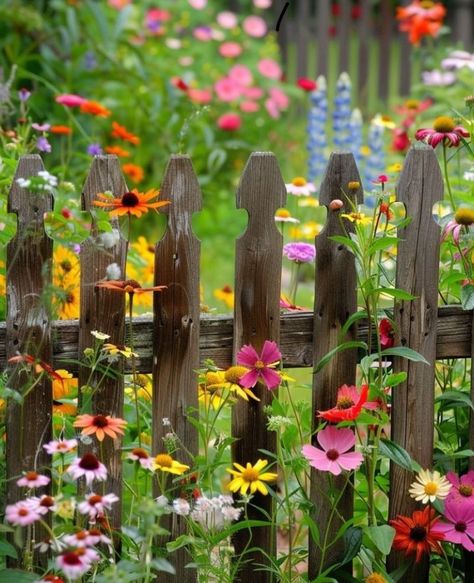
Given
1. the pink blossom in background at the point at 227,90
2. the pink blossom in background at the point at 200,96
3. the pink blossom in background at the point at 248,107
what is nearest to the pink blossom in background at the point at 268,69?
the pink blossom in background at the point at 248,107

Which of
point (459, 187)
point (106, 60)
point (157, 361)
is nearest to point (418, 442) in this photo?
point (157, 361)

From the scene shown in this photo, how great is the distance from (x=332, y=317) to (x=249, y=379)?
0.25m

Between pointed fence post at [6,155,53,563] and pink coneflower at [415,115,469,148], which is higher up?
pink coneflower at [415,115,469,148]

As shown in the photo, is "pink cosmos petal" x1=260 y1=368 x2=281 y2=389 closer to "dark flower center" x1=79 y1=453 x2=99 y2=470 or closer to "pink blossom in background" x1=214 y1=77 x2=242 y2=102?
"dark flower center" x1=79 y1=453 x2=99 y2=470

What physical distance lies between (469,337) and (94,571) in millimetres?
971

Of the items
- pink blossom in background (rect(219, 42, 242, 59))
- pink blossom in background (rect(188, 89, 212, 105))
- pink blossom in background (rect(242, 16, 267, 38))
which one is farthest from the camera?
pink blossom in background (rect(242, 16, 267, 38))

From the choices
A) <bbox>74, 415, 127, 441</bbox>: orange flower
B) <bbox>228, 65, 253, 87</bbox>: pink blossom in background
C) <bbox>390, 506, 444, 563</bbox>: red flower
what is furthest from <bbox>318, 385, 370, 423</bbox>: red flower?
<bbox>228, 65, 253, 87</bbox>: pink blossom in background

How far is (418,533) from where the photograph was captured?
246cm

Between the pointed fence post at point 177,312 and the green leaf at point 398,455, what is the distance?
41 cm

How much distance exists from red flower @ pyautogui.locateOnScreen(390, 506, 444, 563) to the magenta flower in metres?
0.43

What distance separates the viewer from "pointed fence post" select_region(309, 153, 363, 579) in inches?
95.5

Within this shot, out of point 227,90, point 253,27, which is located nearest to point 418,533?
point 227,90

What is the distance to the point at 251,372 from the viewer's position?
2.35 meters

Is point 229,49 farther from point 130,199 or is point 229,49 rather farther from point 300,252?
point 130,199
